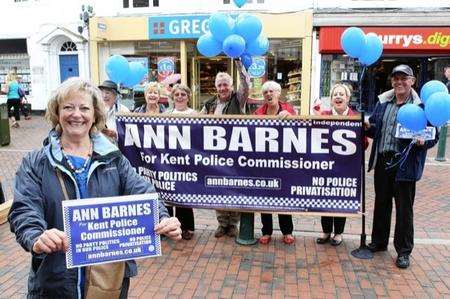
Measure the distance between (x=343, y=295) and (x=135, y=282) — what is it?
189 cm

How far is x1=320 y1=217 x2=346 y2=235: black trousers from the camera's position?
5.18 meters

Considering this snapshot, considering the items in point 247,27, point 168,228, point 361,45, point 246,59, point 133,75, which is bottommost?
point 168,228

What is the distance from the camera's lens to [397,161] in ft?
14.9

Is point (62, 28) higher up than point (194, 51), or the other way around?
point (62, 28)

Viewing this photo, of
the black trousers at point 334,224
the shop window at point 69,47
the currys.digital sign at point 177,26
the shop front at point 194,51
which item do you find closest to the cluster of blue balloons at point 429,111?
the black trousers at point 334,224

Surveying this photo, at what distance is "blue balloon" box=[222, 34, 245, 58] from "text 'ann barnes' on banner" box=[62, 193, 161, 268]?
258 cm

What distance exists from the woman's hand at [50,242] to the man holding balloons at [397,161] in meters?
3.42

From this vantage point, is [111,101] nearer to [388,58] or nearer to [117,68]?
[117,68]

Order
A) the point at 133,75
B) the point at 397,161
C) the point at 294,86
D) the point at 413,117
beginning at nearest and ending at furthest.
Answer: the point at 413,117, the point at 397,161, the point at 133,75, the point at 294,86

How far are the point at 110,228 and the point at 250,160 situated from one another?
9.37ft

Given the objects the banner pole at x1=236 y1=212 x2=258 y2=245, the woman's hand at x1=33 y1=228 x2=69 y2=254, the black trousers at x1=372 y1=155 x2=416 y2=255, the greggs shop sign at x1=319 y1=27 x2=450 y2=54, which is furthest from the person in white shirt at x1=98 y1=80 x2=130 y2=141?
the greggs shop sign at x1=319 y1=27 x2=450 y2=54

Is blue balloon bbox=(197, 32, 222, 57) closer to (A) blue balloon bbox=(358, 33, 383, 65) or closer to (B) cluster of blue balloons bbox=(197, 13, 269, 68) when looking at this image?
(B) cluster of blue balloons bbox=(197, 13, 269, 68)

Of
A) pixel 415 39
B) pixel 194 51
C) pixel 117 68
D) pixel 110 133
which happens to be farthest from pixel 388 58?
pixel 110 133

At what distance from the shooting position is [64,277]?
227cm
